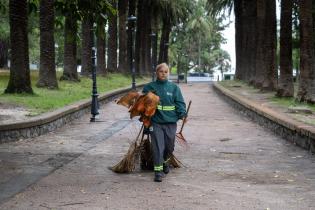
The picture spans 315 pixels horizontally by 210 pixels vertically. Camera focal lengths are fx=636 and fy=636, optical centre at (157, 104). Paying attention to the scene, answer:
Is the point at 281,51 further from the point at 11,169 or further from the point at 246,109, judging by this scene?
the point at 11,169

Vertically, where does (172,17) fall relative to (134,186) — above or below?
above

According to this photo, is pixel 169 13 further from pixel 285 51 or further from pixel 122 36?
pixel 285 51

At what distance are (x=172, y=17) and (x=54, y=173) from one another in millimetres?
59028

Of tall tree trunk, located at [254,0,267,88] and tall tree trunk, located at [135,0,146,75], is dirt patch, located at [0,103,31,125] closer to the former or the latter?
tall tree trunk, located at [254,0,267,88]

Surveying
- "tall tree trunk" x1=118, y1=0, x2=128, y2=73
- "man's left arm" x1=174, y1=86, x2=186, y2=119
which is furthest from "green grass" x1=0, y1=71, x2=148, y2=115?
"tall tree trunk" x1=118, y1=0, x2=128, y2=73

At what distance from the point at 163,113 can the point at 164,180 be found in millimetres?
952

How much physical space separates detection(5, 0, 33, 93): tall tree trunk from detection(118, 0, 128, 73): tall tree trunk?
24.5m

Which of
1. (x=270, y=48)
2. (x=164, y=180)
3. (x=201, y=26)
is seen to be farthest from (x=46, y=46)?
(x=201, y=26)

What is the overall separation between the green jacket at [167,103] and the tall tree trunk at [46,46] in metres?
15.4

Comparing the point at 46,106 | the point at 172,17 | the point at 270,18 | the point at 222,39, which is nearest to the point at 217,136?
the point at 46,106

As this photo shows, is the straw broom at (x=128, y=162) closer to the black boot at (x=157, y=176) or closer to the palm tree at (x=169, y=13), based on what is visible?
the black boot at (x=157, y=176)

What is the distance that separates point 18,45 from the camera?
2000 centimetres

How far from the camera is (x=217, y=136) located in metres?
15.0

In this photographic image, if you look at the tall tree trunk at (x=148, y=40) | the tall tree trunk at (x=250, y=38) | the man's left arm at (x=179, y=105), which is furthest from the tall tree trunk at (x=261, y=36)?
the tall tree trunk at (x=148, y=40)
